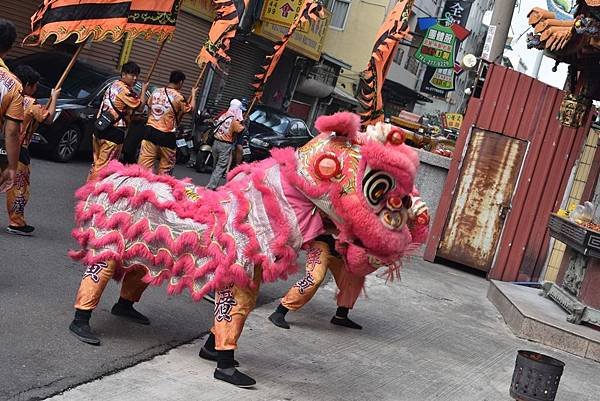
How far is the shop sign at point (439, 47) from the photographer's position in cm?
2509

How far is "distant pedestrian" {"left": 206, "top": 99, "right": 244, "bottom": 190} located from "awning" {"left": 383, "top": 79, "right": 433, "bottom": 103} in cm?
2787

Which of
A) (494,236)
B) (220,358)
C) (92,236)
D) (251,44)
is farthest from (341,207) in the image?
(251,44)

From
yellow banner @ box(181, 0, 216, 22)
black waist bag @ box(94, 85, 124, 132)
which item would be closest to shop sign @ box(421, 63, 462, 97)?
yellow banner @ box(181, 0, 216, 22)

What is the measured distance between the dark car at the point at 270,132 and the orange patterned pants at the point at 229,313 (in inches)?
525

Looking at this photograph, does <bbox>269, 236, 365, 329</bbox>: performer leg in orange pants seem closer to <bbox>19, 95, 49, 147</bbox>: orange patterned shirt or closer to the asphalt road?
the asphalt road

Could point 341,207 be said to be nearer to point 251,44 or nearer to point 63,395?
point 63,395

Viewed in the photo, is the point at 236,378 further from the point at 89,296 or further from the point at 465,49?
the point at 465,49

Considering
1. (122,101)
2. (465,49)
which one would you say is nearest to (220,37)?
(122,101)

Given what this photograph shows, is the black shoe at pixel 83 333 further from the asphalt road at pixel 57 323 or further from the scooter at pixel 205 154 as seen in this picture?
the scooter at pixel 205 154

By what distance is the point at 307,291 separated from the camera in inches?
271

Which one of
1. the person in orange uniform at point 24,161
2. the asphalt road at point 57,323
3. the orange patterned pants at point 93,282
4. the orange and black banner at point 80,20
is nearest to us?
the asphalt road at point 57,323

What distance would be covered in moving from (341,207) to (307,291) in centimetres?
194

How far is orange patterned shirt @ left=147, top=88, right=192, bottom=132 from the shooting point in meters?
9.68

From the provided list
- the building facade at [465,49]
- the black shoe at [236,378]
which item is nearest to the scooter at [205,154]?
the black shoe at [236,378]
